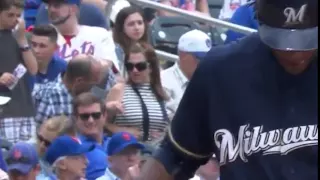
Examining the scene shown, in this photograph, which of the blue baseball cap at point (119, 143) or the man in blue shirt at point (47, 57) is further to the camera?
the man in blue shirt at point (47, 57)

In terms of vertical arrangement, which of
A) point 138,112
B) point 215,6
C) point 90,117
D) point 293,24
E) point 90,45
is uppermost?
point 293,24

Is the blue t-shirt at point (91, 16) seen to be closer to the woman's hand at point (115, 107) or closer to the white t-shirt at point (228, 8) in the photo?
the woman's hand at point (115, 107)

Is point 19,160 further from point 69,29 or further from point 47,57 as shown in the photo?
point 69,29

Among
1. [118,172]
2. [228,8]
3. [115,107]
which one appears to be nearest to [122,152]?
[118,172]

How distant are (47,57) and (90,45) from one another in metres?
0.68

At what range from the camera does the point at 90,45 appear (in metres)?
8.02

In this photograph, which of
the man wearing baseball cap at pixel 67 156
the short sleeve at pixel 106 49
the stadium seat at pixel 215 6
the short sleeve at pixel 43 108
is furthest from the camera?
the stadium seat at pixel 215 6

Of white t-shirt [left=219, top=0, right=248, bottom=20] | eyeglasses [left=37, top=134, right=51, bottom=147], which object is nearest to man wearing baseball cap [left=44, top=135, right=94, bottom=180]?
eyeglasses [left=37, top=134, right=51, bottom=147]

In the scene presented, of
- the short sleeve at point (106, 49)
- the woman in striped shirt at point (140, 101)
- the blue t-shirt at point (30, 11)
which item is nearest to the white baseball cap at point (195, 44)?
the short sleeve at point (106, 49)

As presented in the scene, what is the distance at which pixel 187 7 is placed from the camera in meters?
11.1

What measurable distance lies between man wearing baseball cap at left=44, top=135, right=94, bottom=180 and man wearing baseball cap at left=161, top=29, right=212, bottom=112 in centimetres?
211

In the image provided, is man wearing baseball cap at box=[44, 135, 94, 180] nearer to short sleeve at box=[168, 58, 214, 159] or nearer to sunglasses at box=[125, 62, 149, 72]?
sunglasses at box=[125, 62, 149, 72]

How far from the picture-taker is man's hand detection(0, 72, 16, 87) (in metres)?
7.07

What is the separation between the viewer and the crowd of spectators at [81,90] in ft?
19.7
